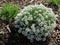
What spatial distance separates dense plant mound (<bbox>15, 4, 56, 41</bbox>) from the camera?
3225 millimetres

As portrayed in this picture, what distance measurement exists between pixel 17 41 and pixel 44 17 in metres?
0.54

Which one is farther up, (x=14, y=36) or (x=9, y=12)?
(x=9, y=12)

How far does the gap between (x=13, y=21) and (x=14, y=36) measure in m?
0.30

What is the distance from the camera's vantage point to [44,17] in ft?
10.8

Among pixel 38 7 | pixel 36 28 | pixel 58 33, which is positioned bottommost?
pixel 58 33

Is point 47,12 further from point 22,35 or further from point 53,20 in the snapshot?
point 22,35

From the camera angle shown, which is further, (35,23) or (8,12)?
(8,12)

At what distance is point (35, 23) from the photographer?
326 centimetres

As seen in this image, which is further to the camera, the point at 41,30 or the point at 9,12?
the point at 9,12

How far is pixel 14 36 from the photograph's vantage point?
3.36 metres

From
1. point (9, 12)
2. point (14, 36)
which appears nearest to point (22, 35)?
point (14, 36)

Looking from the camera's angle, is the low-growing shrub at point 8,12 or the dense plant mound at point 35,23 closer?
the dense plant mound at point 35,23

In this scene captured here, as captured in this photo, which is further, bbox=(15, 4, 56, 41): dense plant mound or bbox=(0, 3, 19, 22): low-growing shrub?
bbox=(0, 3, 19, 22): low-growing shrub

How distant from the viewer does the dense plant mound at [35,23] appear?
3225 mm
